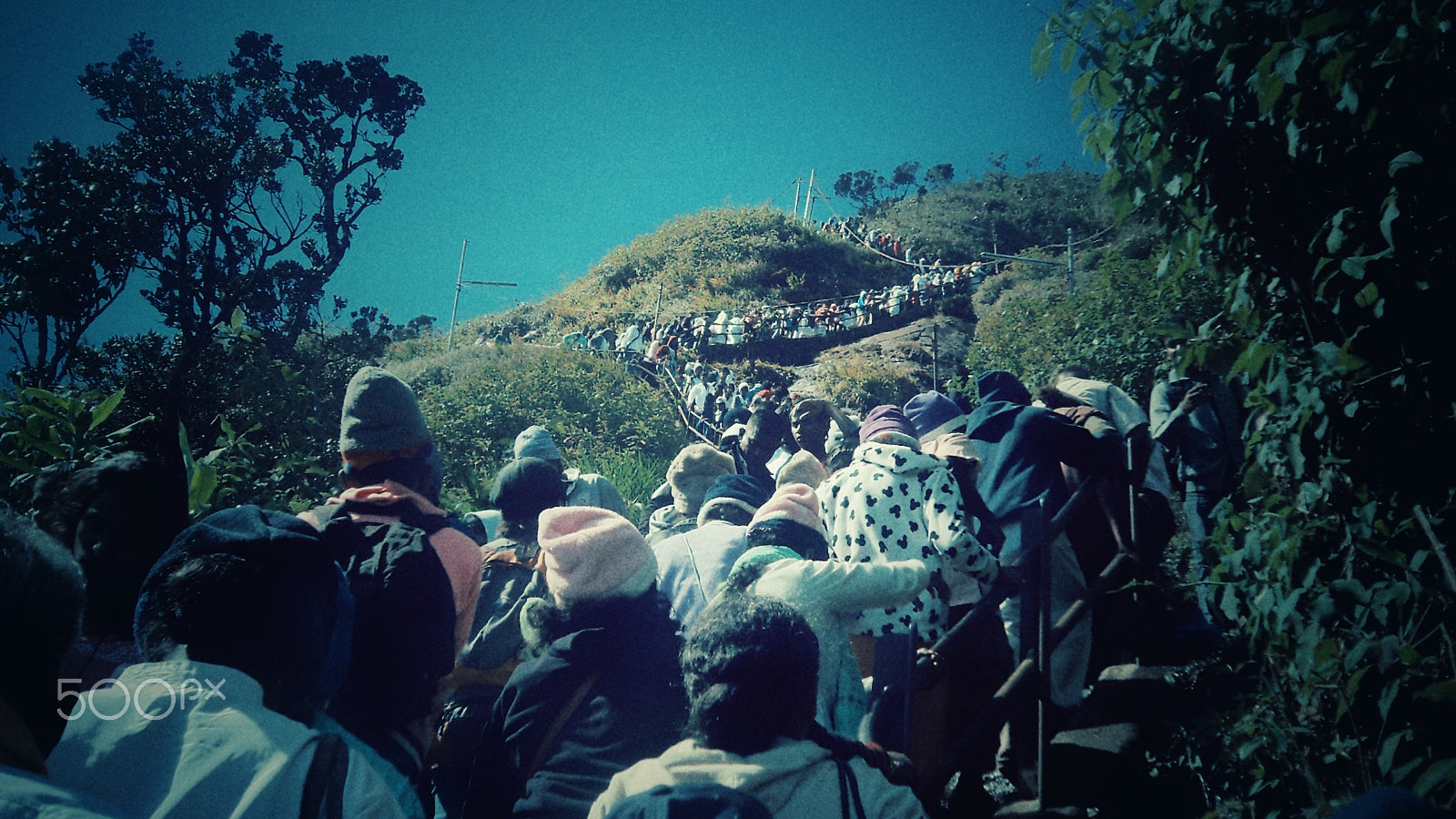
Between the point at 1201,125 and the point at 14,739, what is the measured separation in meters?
2.94

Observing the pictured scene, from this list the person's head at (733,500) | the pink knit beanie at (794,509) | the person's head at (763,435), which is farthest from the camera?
the person's head at (763,435)

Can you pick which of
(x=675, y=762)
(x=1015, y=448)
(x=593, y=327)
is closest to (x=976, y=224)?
(x=593, y=327)

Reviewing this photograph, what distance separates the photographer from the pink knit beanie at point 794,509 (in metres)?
2.90

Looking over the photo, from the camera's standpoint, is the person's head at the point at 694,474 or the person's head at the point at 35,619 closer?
the person's head at the point at 35,619

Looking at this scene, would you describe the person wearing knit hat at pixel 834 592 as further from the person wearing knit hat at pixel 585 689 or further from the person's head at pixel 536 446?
the person's head at pixel 536 446

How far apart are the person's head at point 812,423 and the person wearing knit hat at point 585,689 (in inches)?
100

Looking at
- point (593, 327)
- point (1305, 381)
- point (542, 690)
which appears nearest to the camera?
point (1305, 381)

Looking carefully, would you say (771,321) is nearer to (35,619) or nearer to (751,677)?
(751,677)

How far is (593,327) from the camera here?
22719mm

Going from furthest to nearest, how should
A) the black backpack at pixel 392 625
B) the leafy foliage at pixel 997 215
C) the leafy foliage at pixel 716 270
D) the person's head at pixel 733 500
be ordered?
the leafy foliage at pixel 997 215
the leafy foliage at pixel 716 270
the person's head at pixel 733 500
the black backpack at pixel 392 625

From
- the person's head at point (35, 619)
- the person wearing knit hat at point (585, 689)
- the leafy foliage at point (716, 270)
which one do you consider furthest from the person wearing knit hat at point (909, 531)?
the leafy foliage at point (716, 270)

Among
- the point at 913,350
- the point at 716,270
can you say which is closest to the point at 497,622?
the point at 913,350

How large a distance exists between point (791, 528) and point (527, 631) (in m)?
1.12

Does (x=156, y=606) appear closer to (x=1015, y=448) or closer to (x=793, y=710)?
(x=793, y=710)
